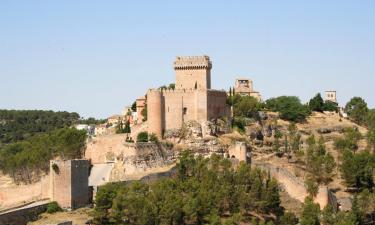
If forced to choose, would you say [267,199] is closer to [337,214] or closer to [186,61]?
[337,214]

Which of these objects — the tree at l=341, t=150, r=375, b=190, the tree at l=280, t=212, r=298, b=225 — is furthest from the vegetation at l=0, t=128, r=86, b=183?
the tree at l=341, t=150, r=375, b=190

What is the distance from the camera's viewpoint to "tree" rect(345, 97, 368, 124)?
268 ft

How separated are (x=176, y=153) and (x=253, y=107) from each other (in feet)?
51.1

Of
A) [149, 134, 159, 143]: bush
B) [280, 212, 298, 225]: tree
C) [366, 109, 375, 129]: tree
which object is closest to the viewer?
[280, 212, 298, 225]: tree

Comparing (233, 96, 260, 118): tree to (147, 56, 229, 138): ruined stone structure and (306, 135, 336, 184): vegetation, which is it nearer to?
(147, 56, 229, 138): ruined stone structure

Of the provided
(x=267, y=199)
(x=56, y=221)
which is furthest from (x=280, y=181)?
(x=56, y=221)

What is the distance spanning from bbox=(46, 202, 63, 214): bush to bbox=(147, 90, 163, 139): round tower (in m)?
13.8

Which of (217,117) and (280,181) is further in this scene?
(217,117)

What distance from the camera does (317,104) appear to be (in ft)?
263

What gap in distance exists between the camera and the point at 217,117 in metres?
57.2

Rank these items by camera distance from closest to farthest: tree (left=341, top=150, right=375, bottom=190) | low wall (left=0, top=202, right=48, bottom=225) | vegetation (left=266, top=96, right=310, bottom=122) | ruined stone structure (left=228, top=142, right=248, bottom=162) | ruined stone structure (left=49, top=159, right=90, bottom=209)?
low wall (left=0, top=202, right=48, bottom=225) → ruined stone structure (left=49, top=159, right=90, bottom=209) → tree (left=341, top=150, right=375, bottom=190) → ruined stone structure (left=228, top=142, right=248, bottom=162) → vegetation (left=266, top=96, right=310, bottom=122)

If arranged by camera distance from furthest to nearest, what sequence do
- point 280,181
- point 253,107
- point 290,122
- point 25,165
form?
1. point 290,122
2. point 253,107
3. point 25,165
4. point 280,181

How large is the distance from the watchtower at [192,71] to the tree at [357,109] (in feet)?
96.5

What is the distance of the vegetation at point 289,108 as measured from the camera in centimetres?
7225
